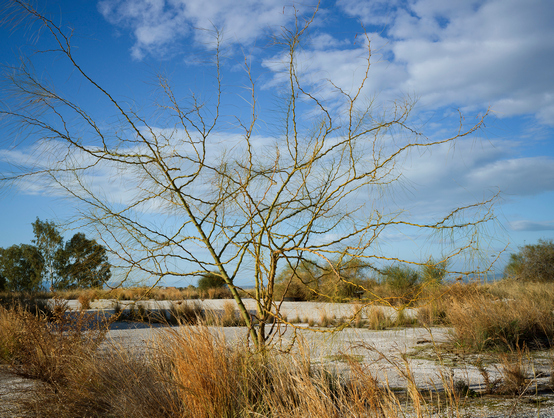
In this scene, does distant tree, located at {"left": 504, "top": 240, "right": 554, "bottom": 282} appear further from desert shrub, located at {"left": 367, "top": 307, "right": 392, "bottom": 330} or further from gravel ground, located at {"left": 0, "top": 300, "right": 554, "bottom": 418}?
gravel ground, located at {"left": 0, "top": 300, "right": 554, "bottom": 418}

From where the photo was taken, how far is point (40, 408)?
351 centimetres

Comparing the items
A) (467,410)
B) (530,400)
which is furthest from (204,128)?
(530,400)

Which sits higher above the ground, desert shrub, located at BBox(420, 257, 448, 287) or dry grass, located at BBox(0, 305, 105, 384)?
desert shrub, located at BBox(420, 257, 448, 287)

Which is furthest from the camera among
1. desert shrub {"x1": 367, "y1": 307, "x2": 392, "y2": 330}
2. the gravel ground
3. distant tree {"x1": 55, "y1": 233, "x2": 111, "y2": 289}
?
desert shrub {"x1": 367, "y1": 307, "x2": 392, "y2": 330}

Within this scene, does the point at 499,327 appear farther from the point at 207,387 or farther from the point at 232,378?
the point at 207,387

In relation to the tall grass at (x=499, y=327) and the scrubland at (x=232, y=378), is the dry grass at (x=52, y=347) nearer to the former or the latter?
the scrubland at (x=232, y=378)

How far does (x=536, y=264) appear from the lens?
19.9m

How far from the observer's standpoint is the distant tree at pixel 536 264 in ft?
63.9

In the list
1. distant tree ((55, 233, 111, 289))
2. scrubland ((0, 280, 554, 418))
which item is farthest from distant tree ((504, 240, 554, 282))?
distant tree ((55, 233, 111, 289))

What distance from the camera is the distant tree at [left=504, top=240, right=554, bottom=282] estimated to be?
63.9ft

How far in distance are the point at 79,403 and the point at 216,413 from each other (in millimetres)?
1820

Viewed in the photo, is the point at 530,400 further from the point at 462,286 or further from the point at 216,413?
the point at 462,286

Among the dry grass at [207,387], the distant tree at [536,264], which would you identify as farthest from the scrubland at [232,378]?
the distant tree at [536,264]

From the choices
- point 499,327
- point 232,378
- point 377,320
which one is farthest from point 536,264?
point 232,378
